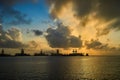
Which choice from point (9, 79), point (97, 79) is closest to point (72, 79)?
point (97, 79)

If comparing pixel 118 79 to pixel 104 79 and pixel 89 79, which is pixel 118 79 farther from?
pixel 89 79

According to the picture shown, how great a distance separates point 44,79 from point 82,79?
1586 centimetres

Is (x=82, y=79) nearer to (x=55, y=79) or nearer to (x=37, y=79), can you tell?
(x=55, y=79)

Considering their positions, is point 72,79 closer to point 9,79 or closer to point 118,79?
point 118,79

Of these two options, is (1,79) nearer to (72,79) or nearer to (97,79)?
(72,79)

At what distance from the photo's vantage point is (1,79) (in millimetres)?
82625

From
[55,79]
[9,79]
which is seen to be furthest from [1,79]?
[55,79]

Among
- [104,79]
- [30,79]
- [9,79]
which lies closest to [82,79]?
[104,79]

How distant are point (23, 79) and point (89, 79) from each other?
89.8ft

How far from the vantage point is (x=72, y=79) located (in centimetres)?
8406

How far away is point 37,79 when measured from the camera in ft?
272

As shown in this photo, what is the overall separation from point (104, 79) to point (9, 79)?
129 feet

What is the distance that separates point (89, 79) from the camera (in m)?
84.3

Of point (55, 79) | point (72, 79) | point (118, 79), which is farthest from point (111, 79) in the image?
point (55, 79)
